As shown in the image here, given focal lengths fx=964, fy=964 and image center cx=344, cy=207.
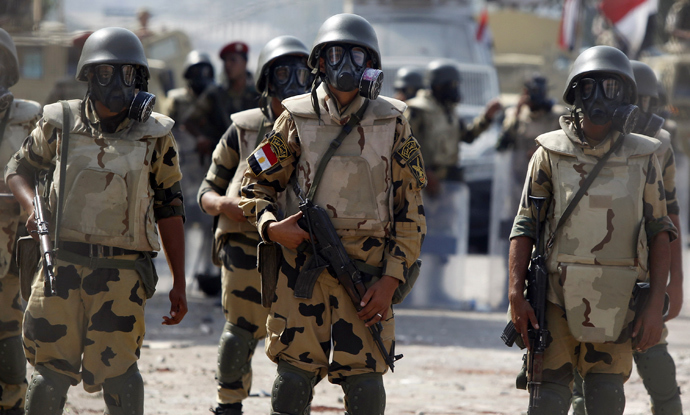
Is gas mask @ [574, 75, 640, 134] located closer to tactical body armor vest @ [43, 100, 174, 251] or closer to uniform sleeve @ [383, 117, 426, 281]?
uniform sleeve @ [383, 117, 426, 281]

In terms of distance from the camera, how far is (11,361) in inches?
177

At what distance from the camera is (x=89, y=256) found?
3.77 metres

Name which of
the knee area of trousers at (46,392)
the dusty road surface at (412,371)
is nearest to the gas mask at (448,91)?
the dusty road surface at (412,371)

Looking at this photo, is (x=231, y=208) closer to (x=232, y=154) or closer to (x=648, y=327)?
(x=232, y=154)

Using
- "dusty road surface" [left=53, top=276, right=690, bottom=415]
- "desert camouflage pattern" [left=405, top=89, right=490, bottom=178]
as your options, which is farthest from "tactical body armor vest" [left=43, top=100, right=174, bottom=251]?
"desert camouflage pattern" [left=405, top=89, right=490, bottom=178]

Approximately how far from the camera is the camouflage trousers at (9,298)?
4.50 m

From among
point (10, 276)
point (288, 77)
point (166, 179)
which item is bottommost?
point (10, 276)

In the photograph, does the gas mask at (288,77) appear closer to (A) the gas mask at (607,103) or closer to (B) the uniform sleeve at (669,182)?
(A) the gas mask at (607,103)

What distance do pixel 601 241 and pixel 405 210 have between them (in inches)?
31.1

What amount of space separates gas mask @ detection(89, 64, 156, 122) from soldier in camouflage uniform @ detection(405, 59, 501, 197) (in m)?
5.72

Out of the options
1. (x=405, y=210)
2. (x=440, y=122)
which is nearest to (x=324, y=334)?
(x=405, y=210)

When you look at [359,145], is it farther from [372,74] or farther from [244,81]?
[244,81]

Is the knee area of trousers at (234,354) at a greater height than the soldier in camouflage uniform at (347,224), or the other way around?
the soldier in camouflage uniform at (347,224)

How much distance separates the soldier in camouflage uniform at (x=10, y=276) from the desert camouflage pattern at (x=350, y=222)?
1.42 metres
